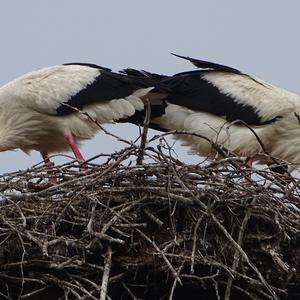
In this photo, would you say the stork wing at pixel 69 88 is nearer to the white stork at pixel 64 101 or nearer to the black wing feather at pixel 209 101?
the white stork at pixel 64 101

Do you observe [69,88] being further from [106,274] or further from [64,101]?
[106,274]

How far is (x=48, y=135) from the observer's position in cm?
1156

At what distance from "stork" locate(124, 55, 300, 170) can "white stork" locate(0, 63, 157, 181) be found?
32cm

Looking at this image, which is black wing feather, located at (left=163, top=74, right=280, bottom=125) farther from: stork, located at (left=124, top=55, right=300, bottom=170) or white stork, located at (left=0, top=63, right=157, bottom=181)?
white stork, located at (left=0, top=63, right=157, bottom=181)

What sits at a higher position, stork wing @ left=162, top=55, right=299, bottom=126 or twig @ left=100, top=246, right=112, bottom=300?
twig @ left=100, top=246, right=112, bottom=300

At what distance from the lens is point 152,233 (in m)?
8.70

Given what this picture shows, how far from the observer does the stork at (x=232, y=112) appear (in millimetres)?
11547

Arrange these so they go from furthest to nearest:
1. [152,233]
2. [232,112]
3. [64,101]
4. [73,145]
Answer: [232,112] → [73,145] → [64,101] → [152,233]

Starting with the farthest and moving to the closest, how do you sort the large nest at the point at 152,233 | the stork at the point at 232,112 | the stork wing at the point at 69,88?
the stork at the point at 232,112
the stork wing at the point at 69,88
the large nest at the point at 152,233

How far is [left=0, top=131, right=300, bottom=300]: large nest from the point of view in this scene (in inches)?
331

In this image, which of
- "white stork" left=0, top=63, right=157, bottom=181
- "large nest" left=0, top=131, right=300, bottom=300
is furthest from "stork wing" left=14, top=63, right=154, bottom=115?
"large nest" left=0, top=131, right=300, bottom=300

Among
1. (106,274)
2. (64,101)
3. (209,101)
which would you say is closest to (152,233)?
(106,274)

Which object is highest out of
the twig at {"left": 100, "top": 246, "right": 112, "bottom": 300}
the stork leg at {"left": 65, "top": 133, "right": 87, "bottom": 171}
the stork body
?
the twig at {"left": 100, "top": 246, "right": 112, "bottom": 300}

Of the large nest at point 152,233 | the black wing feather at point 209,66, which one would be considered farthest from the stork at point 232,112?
the large nest at point 152,233
